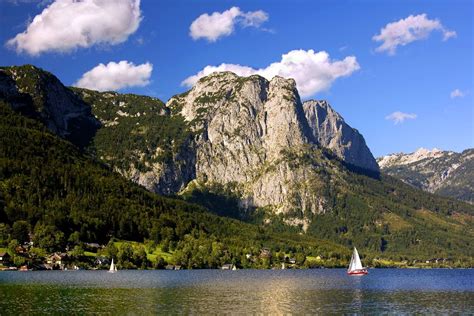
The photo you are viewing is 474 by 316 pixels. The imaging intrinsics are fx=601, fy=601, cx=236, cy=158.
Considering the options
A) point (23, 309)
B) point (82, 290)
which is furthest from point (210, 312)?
point (82, 290)

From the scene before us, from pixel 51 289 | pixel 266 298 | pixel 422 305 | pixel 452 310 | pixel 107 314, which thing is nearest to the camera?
pixel 107 314

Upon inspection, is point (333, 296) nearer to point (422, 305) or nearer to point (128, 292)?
point (422, 305)

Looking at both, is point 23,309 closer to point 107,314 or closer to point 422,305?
point 107,314

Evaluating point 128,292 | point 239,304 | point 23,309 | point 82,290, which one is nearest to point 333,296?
point 239,304

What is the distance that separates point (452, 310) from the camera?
3777 inches

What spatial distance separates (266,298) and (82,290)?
128ft

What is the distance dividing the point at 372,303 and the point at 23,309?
59105 mm

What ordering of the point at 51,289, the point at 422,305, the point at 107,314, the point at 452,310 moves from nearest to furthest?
the point at 107,314
the point at 452,310
the point at 422,305
the point at 51,289

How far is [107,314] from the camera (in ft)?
274

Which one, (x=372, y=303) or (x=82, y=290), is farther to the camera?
(x=82, y=290)

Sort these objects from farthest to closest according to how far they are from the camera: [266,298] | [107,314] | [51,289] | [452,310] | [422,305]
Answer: [51,289]
[266,298]
[422,305]
[452,310]
[107,314]

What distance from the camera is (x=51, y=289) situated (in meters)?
124

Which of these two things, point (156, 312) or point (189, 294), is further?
point (189, 294)

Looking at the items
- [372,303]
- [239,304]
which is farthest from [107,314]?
[372,303]
